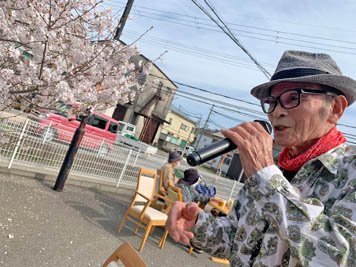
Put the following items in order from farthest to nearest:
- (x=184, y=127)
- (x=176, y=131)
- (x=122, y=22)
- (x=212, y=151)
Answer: (x=184, y=127) < (x=176, y=131) < (x=122, y=22) < (x=212, y=151)

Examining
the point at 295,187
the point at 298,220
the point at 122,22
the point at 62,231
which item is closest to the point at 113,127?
the point at 122,22

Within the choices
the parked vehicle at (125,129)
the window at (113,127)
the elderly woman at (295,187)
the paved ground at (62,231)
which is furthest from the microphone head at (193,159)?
the parked vehicle at (125,129)

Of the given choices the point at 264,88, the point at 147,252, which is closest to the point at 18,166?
the point at 147,252

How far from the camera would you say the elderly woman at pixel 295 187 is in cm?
72

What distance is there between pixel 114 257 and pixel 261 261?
1136 mm

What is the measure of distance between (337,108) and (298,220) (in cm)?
60

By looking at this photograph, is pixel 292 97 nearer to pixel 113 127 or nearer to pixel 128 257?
pixel 128 257

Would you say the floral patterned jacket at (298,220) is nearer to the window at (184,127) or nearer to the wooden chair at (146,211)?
the wooden chair at (146,211)

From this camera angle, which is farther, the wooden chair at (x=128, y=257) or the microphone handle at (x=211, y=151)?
the wooden chair at (x=128, y=257)

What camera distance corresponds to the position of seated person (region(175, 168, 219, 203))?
5348 mm

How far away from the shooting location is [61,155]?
5.77 metres

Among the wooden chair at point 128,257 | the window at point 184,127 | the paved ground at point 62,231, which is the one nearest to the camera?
the wooden chair at point 128,257

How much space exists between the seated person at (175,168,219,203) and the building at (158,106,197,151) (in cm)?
2927

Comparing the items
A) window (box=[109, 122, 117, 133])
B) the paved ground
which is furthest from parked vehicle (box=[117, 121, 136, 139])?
the paved ground
